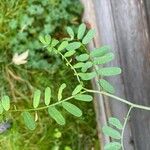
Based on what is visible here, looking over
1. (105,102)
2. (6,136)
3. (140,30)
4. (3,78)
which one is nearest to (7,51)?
(3,78)

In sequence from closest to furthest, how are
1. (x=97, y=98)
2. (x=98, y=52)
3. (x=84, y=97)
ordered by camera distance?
1. (x=84, y=97)
2. (x=98, y=52)
3. (x=97, y=98)

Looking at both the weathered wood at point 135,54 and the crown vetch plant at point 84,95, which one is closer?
the crown vetch plant at point 84,95

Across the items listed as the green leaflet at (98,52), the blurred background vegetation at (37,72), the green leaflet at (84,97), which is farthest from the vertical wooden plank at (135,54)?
the green leaflet at (84,97)

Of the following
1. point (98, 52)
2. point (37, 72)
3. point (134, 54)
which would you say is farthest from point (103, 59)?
point (37, 72)

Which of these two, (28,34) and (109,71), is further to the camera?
(28,34)

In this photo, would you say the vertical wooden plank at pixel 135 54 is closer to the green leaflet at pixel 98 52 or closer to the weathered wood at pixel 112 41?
the weathered wood at pixel 112 41

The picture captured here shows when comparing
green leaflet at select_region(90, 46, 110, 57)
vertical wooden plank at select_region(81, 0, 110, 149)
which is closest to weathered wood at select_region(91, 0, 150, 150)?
vertical wooden plank at select_region(81, 0, 110, 149)

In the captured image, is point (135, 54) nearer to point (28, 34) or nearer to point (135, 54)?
point (135, 54)
